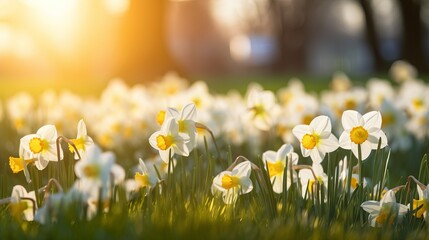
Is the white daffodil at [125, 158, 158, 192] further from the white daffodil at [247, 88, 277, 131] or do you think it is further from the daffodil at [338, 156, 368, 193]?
the white daffodil at [247, 88, 277, 131]

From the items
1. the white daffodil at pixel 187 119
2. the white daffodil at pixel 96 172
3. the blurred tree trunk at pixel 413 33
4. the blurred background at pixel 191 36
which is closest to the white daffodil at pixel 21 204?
the white daffodil at pixel 96 172

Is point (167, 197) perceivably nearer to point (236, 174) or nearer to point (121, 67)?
point (236, 174)

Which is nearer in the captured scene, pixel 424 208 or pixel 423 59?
pixel 424 208

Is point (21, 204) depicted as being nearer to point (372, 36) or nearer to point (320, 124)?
point (320, 124)

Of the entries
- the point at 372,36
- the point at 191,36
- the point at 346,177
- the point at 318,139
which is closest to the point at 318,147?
the point at 318,139

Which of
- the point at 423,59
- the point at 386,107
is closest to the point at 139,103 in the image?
the point at 386,107

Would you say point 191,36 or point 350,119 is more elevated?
point 191,36

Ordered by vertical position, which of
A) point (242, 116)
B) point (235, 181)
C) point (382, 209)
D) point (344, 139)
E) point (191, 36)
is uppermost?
point (191, 36)

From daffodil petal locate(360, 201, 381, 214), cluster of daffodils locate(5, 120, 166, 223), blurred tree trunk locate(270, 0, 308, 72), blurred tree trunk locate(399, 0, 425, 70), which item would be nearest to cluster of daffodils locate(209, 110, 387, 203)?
daffodil petal locate(360, 201, 381, 214)
